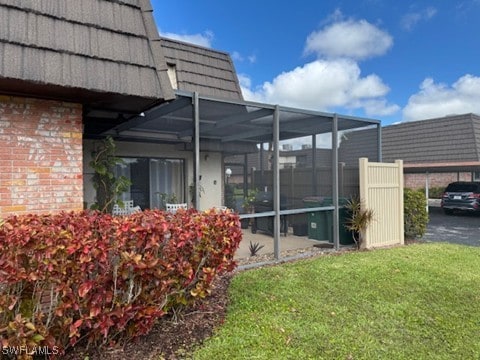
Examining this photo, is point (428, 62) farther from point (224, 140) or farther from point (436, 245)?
point (224, 140)

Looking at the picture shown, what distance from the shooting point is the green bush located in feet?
29.5

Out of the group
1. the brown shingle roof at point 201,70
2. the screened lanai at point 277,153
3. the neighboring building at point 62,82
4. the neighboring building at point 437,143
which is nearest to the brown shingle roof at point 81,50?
the neighboring building at point 62,82

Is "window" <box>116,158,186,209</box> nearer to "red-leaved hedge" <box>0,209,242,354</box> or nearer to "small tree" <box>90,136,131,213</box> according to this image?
"small tree" <box>90,136,131,213</box>

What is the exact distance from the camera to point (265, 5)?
41.5 feet

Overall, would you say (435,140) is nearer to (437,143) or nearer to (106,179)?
(437,143)

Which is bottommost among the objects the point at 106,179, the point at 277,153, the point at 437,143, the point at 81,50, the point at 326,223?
the point at 326,223

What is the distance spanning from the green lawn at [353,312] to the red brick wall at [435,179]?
2221cm

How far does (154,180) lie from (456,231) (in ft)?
35.2

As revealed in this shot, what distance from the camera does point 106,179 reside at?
21.1ft

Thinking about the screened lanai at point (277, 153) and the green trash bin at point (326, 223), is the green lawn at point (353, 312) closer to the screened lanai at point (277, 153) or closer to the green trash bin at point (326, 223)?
the screened lanai at point (277, 153)

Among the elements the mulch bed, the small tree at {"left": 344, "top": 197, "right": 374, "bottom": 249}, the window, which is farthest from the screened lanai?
the mulch bed

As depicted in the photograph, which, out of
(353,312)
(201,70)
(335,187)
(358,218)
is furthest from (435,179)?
(353,312)

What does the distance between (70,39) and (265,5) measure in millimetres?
10769

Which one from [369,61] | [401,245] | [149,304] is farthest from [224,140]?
[369,61]
